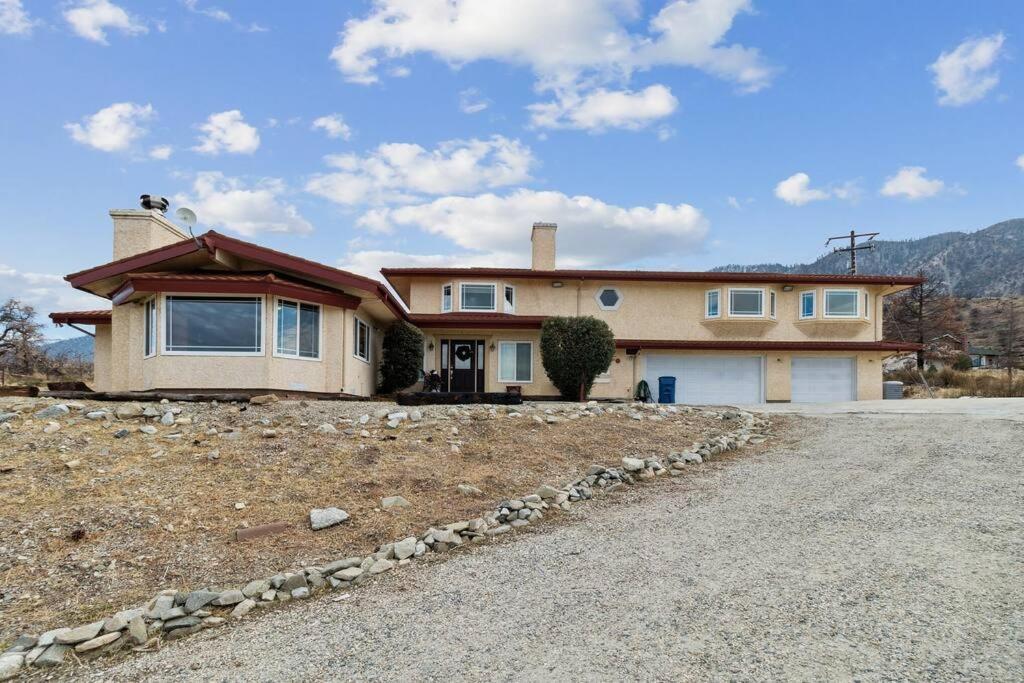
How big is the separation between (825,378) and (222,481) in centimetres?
2162

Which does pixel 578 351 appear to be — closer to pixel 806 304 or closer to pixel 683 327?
pixel 683 327

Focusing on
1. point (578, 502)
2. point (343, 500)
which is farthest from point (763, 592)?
point (343, 500)

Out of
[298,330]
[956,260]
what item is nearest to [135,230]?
[298,330]

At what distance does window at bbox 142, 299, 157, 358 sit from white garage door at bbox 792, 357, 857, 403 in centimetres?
2052

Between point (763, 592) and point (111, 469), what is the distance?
7216 mm

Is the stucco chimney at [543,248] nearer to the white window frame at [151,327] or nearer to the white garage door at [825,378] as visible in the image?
the white garage door at [825,378]

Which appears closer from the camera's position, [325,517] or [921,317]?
[325,517]

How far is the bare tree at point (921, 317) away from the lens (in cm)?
3825

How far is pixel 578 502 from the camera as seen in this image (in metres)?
7.59

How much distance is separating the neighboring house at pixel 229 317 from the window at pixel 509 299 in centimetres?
736

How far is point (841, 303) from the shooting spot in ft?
73.4

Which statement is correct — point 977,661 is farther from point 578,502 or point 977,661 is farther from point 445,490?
point 445,490

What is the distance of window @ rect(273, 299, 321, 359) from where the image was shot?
13.4m

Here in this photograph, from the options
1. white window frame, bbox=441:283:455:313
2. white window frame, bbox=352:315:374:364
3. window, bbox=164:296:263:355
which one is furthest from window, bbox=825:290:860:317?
window, bbox=164:296:263:355
